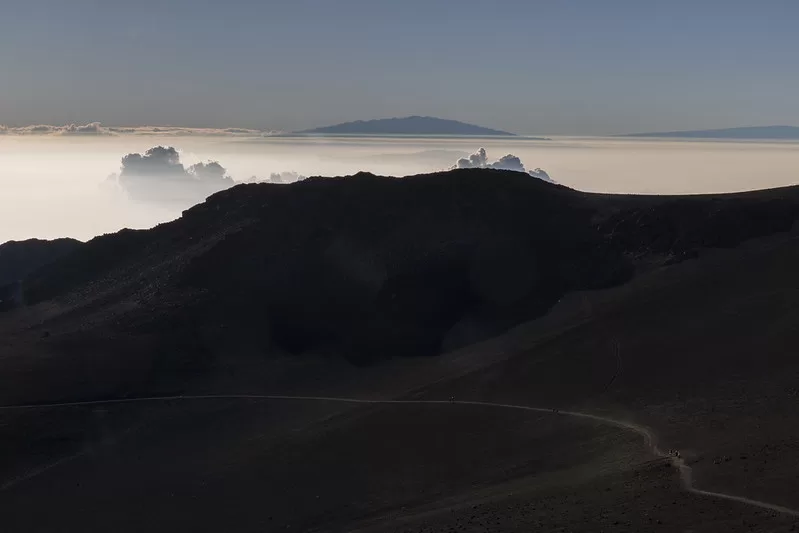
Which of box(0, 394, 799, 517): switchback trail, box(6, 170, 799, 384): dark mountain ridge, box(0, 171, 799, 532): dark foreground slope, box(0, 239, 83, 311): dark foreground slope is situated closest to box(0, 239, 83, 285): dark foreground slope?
box(0, 239, 83, 311): dark foreground slope

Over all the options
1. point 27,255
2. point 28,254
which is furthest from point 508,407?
point 28,254

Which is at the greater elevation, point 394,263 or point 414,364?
point 394,263

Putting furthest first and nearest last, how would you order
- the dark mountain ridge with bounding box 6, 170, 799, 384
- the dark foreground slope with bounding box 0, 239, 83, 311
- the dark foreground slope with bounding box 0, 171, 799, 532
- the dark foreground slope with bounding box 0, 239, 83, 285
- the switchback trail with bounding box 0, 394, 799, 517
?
the dark foreground slope with bounding box 0, 239, 83, 285 → the dark foreground slope with bounding box 0, 239, 83, 311 → the dark mountain ridge with bounding box 6, 170, 799, 384 → the dark foreground slope with bounding box 0, 171, 799, 532 → the switchback trail with bounding box 0, 394, 799, 517

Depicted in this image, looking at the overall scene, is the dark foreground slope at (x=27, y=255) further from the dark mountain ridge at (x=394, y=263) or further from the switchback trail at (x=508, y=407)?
the switchback trail at (x=508, y=407)

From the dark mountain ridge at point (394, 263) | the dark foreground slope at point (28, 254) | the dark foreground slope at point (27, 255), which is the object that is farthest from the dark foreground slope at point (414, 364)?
the dark foreground slope at point (28, 254)

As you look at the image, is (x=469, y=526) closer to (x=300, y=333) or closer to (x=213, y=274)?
(x=300, y=333)

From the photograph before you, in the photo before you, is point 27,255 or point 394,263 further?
point 27,255

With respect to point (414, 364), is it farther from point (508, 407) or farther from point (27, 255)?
point (27, 255)

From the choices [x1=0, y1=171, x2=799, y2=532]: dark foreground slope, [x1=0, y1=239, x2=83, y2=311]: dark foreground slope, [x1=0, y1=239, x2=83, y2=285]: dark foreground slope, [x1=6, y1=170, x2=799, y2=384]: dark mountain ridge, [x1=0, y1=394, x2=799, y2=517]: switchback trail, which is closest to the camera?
[x1=0, y1=394, x2=799, y2=517]: switchback trail

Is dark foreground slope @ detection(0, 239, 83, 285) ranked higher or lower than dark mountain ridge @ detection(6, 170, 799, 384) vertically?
lower

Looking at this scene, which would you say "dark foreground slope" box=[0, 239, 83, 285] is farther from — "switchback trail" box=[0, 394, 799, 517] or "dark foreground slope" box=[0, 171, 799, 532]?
"switchback trail" box=[0, 394, 799, 517]
